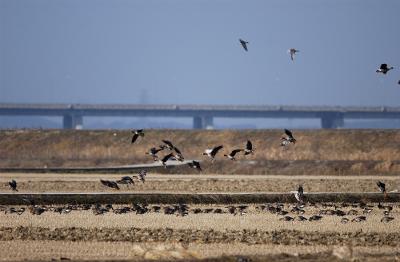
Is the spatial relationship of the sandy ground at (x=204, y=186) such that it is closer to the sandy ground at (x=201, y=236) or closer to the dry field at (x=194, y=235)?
the sandy ground at (x=201, y=236)

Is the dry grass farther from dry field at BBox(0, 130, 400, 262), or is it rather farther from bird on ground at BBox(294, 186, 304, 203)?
bird on ground at BBox(294, 186, 304, 203)

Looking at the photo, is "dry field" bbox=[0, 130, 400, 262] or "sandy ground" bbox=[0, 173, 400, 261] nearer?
"sandy ground" bbox=[0, 173, 400, 261]

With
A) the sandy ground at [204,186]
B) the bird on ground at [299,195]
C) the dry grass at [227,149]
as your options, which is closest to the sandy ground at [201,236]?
the bird on ground at [299,195]

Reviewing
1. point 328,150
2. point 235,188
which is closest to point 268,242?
point 235,188

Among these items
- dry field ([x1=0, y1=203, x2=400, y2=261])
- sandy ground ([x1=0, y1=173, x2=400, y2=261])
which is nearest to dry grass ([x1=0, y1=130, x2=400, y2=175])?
sandy ground ([x1=0, y1=173, x2=400, y2=261])

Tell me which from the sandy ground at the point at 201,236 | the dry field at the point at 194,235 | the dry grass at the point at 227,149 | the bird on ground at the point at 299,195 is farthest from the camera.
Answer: the dry grass at the point at 227,149

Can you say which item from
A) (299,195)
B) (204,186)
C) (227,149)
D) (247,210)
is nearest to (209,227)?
(247,210)

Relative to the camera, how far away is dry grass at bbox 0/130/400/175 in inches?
3538

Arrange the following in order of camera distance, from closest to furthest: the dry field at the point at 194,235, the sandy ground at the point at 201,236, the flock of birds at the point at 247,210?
the sandy ground at the point at 201,236, the dry field at the point at 194,235, the flock of birds at the point at 247,210

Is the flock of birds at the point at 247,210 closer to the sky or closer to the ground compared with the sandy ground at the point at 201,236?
closer to the sky

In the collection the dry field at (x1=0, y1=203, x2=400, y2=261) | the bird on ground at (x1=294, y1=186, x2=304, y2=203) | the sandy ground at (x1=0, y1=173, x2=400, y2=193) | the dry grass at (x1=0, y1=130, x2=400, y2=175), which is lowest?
the dry field at (x1=0, y1=203, x2=400, y2=261)

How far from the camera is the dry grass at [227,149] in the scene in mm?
89875

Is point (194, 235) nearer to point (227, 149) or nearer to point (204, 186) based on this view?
point (204, 186)

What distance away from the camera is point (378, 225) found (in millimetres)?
38500
